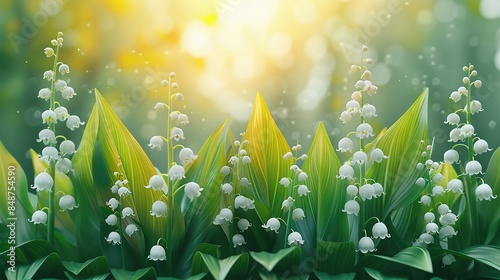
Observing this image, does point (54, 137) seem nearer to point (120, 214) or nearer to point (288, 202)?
point (120, 214)

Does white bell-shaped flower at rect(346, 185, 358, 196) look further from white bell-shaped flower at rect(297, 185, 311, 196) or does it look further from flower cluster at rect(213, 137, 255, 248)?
flower cluster at rect(213, 137, 255, 248)

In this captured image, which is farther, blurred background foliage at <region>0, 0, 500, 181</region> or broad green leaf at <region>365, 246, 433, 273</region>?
blurred background foliage at <region>0, 0, 500, 181</region>

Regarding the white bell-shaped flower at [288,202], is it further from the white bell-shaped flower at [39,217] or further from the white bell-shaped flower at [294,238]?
the white bell-shaped flower at [39,217]

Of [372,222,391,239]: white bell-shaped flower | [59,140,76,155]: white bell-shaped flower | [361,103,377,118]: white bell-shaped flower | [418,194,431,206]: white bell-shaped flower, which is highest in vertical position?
[361,103,377,118]: white bell-shaped flower

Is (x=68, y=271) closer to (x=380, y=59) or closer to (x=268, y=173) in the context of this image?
(x=268, y=173)

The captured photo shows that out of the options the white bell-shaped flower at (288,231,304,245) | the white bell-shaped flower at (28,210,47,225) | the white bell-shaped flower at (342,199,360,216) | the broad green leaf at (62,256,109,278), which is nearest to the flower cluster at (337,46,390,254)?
the white bell-shaped flower at (342,199,360,216)

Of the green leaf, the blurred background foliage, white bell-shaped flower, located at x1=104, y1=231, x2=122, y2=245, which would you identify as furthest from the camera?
the blurred background foliage

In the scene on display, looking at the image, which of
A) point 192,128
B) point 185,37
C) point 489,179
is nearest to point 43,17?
point 185,37
